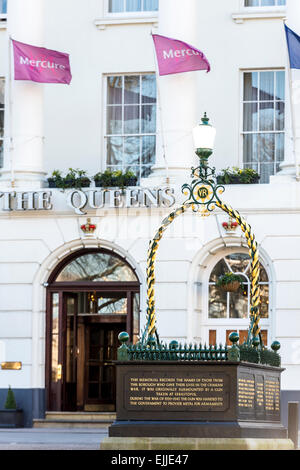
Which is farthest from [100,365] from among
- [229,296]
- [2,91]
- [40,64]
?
[40,64]

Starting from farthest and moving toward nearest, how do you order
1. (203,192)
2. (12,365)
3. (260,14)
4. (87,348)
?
(87,348) < (260,14) < (12,365) < (203,192)

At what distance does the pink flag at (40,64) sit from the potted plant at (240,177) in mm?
4564

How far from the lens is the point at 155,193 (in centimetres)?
3372

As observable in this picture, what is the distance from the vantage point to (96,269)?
116 ft

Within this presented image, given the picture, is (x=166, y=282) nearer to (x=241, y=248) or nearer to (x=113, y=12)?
(x=241, y=248)

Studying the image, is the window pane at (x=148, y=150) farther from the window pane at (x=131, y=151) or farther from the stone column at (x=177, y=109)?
the stone column at (x=177, y=109)

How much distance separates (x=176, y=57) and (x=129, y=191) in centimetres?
354

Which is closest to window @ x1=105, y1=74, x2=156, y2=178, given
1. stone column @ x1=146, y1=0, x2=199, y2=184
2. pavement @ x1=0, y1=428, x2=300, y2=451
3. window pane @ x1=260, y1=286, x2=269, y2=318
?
stone column @ x1=146, y1=0, x2=199, y2=184

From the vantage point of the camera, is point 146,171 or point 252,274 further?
point 146,171

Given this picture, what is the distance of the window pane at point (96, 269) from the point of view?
35.0m

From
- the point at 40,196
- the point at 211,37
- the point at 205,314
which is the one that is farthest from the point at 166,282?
the point at 211,37

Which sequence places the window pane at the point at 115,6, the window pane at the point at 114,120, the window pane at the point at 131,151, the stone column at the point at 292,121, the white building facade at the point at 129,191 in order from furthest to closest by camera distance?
the window pane at the point at 115,6, the window pane at the point at 114,120, the window pane at the point at 131,151, the white building facade at the point at 129,191, the stone column at the point at 292,121

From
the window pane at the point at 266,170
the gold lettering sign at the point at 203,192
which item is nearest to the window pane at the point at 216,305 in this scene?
the window pane at the point at 266,170

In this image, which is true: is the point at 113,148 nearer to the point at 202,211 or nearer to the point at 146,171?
the point at 146,171
